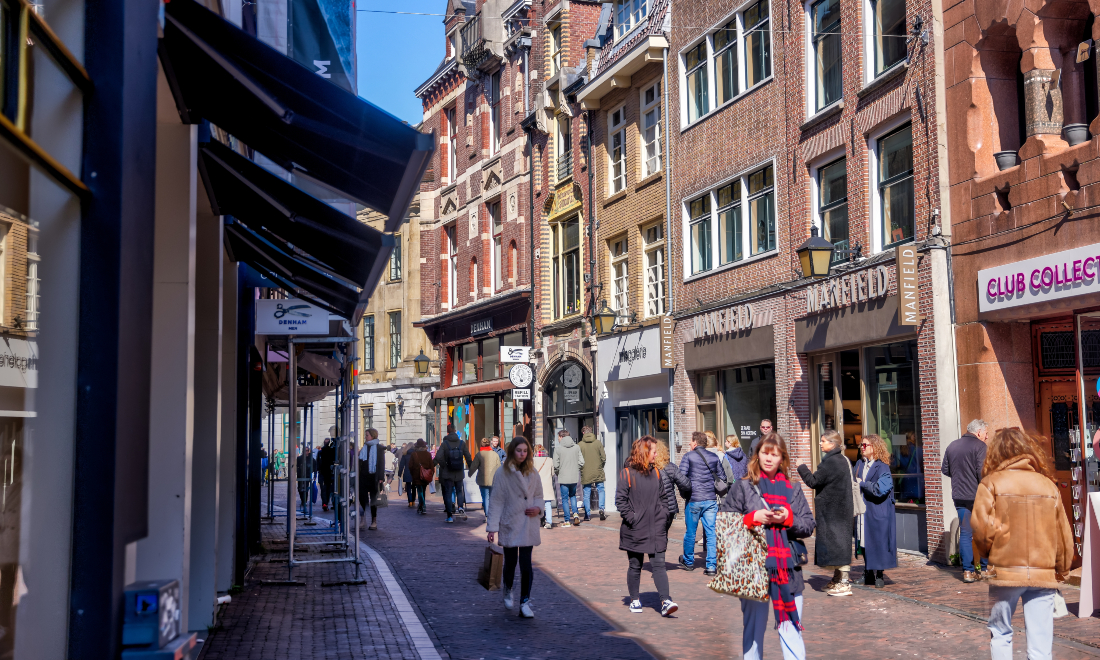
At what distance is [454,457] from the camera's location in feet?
73.7

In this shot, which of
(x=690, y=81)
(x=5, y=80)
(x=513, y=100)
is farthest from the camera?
(x=513, y=100)

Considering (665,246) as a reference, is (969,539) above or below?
below

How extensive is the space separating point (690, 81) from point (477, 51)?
46.6 ft

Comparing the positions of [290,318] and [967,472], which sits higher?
[290,318]

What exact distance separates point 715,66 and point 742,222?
11.3 ft

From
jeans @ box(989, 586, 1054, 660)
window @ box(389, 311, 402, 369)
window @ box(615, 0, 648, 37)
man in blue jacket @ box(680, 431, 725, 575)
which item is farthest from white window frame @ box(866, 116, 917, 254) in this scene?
window @ box(389, 311, 402, 369)

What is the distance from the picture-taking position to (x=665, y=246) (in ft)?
79.6

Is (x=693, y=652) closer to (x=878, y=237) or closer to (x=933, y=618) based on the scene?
(x=933, y=618)

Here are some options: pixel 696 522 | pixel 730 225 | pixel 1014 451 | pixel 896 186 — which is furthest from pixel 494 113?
pixel 1014 451

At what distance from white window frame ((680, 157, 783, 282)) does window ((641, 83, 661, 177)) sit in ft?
6.84

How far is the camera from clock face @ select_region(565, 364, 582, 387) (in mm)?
28812

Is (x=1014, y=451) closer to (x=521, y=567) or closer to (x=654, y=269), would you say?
(x=521, y=567)

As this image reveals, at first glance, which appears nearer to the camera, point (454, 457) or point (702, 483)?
point (702, 483)

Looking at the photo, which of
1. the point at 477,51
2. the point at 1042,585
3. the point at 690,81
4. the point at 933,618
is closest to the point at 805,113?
the point at 690,81
